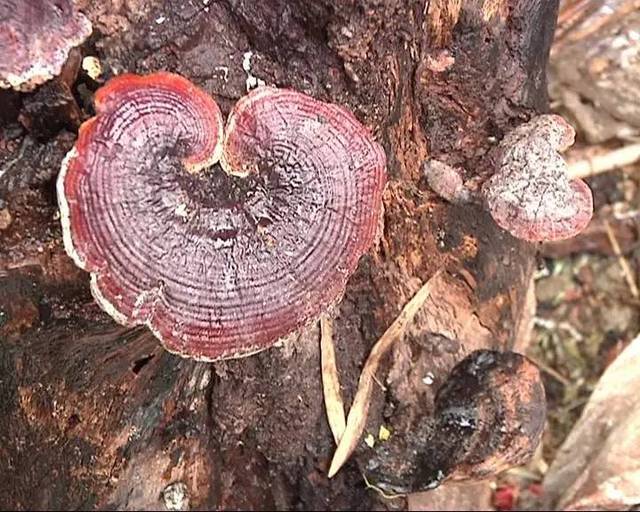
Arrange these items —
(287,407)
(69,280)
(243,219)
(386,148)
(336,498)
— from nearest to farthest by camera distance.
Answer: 1. (243,219)
2. (69,280)
3. (386,148)
4. (287,407)
5. (336,498)

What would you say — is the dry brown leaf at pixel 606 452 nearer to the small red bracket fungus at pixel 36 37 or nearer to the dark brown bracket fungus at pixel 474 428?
the dark brown bracket fungus at pixel 474 428

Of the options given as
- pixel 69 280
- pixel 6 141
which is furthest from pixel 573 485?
pixel 6 141

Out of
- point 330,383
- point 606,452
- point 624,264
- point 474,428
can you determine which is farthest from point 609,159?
point 330,383

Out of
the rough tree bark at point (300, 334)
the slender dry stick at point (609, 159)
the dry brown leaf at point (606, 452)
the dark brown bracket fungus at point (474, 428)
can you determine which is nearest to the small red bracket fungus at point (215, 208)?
the rough tree bark at point (300, 334)

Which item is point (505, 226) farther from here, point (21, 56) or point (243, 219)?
point (21, 56)

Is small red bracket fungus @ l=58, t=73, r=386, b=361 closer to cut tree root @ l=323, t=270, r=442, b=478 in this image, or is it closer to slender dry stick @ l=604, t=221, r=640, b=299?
cut tree root @ l=323, t=270, r=442, b=478

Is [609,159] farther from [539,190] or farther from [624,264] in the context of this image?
[539,190]
